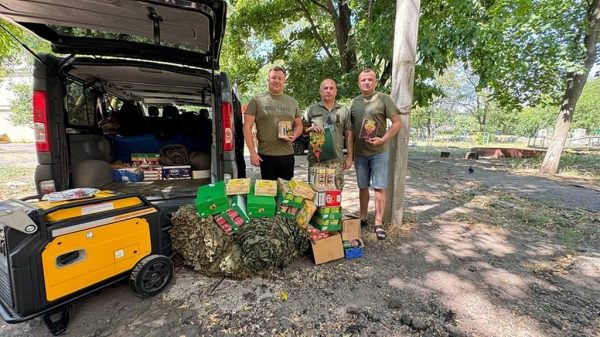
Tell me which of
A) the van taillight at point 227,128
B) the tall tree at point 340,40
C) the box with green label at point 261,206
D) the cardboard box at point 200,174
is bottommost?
the box with green label at point 261,206

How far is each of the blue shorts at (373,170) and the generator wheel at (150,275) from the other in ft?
7.36

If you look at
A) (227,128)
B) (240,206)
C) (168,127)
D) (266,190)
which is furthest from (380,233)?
(168,127)

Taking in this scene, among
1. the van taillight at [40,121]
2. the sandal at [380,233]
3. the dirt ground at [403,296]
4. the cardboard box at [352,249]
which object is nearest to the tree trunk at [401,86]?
the sandal at [380,233]

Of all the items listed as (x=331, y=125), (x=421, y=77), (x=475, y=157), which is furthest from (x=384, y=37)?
(x=475, y=157)

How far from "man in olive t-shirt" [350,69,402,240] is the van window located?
10.1 ft

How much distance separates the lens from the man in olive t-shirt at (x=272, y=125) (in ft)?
9.52

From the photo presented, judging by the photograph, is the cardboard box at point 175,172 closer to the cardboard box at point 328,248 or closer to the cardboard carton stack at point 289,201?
the cardboard carton stack at point 289,201

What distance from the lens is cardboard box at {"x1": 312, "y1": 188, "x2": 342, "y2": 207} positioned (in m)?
2.62

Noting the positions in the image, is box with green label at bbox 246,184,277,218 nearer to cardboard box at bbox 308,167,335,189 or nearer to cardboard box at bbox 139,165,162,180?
cardboard box at bbox 308,167,335,189

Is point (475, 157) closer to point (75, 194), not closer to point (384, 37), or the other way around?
point (384, 37)

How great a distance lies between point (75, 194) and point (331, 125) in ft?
7.59

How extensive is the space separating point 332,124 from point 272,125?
2.17 ft

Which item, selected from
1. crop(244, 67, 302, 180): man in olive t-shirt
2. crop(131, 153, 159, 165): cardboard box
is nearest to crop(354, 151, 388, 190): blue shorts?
crop(244, 67, 302, 180): man in olive t-shirt

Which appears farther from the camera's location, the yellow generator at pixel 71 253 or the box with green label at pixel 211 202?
the box with green label at pixel 211 202
